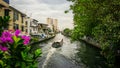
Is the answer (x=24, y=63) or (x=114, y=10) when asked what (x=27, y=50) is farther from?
(x=114, y=10)

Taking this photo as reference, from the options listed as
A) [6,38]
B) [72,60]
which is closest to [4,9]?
[72,60]

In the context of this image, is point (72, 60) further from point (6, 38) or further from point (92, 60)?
point (6, 38)

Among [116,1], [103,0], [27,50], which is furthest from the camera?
[103,0]

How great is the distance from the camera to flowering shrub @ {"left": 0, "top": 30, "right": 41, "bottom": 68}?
13.3 feet

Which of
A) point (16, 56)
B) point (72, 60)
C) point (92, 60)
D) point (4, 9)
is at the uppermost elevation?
point (4, 9)

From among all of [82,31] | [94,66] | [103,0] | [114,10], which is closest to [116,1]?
[114,10]

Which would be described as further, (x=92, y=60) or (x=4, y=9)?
(x=4, y=9)

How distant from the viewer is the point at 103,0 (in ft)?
59.5

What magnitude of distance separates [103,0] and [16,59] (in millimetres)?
14879

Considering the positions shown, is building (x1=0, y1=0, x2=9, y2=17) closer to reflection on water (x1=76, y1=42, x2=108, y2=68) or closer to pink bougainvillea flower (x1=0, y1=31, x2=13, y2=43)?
reflection on water (x1=76, y1=42, x2=108, y2=68)

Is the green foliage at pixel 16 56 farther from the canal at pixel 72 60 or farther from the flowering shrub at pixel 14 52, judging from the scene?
the canal at pixel 72 60

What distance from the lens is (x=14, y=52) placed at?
162 inches

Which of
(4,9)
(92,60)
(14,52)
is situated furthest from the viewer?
(4,9)

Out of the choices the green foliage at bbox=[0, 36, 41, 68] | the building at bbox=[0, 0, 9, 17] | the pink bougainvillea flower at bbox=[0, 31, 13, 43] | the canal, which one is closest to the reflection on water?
the canal
